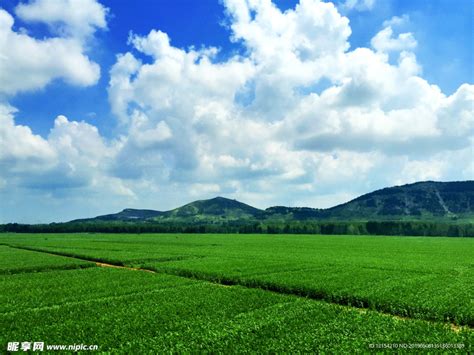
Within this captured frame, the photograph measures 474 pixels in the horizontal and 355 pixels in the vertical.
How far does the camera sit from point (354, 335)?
20984 mm

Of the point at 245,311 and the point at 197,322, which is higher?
the point at 197,322

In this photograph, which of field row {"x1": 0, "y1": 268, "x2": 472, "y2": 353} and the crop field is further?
the crop field

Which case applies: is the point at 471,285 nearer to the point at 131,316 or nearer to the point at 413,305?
the point at 413,305

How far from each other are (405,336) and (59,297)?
29345mm

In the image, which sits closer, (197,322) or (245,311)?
(197,322)

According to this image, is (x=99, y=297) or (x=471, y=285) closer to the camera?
(x=99, y=297)

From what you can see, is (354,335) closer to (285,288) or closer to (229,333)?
(229,333)

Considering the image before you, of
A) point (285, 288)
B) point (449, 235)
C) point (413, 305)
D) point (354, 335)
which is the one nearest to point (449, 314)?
point (413, 305)

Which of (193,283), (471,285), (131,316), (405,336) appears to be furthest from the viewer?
(193,283)

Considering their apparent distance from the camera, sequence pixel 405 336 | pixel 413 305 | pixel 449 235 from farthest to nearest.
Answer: pixel 449 235 < pixel 413 305 < pixel 405 336

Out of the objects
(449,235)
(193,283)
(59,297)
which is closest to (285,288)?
(193,283)

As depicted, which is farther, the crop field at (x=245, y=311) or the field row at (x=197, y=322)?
the crop field at (x=245, y=311)

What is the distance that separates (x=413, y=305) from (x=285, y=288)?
525 inches

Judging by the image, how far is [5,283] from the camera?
41.6 metres
